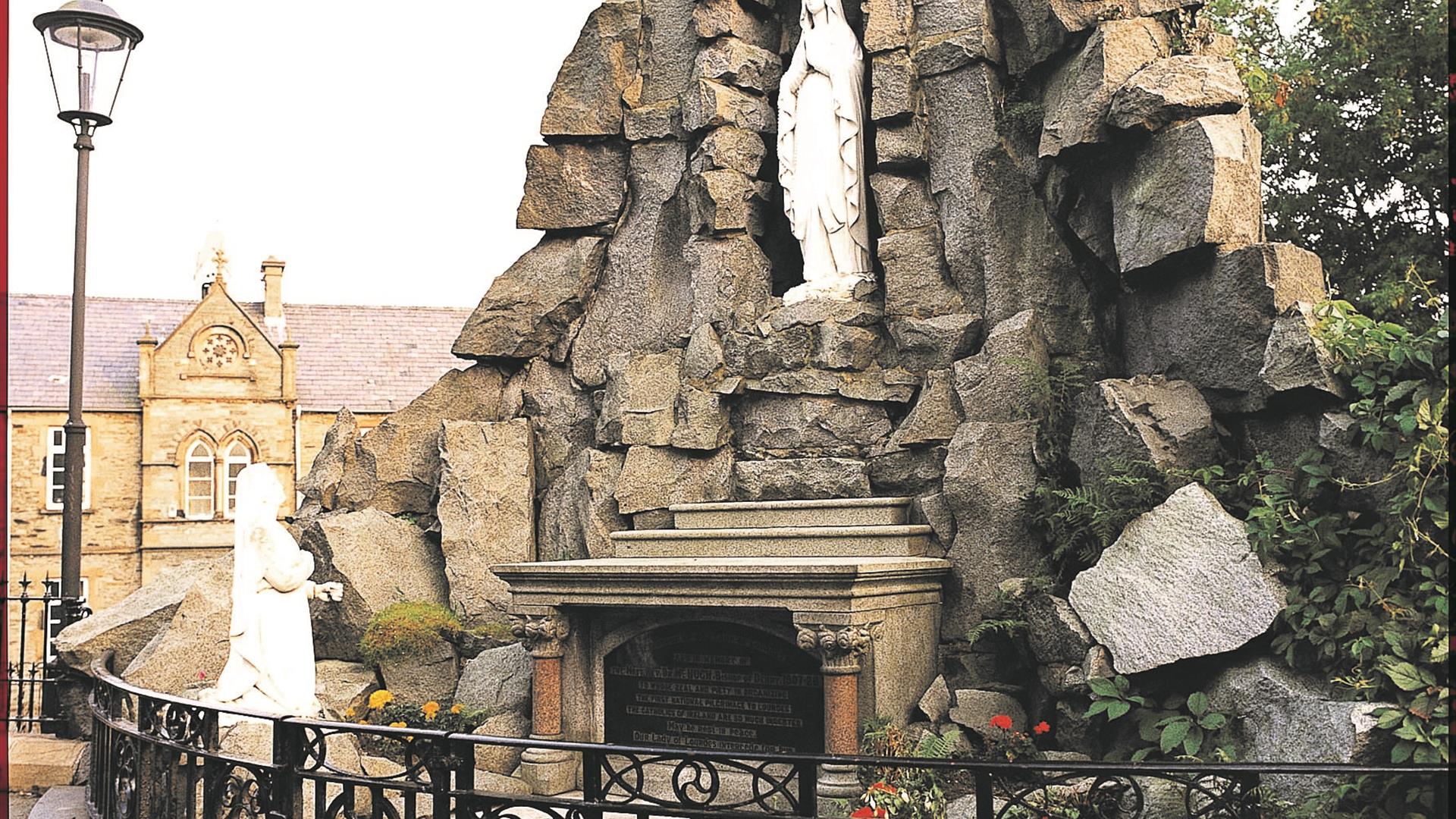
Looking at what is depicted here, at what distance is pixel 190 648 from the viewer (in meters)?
11.1

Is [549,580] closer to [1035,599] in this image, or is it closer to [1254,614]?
[1035,599]

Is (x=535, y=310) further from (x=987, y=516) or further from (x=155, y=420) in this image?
(x=155, y=420)

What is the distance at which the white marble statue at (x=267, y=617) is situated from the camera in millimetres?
8875

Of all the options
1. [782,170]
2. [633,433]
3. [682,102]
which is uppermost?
[682,102]

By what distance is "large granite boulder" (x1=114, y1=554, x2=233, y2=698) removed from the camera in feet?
35.8

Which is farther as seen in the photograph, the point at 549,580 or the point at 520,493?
the point at 520,493

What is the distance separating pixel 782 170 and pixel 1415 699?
24.1 feet

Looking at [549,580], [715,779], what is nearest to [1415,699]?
[715,779]

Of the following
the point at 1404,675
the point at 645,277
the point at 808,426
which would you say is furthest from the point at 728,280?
the point at 1404,675

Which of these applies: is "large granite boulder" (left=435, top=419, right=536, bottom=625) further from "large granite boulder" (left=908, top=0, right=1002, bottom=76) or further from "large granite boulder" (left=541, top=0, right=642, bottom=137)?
"large granite boulder" (left=908, top=0, right=1002, bottom=76)

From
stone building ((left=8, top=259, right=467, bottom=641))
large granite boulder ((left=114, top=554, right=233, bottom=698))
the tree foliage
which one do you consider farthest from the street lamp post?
stone building ((left=8, top=259, right=467, bottom=641))

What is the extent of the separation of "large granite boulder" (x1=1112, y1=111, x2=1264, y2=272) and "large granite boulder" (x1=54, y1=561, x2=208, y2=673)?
863cm

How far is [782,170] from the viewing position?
40.2 feet

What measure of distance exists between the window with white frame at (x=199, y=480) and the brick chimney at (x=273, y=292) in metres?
4.64
